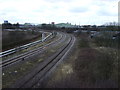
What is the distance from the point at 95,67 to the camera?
55.6ft

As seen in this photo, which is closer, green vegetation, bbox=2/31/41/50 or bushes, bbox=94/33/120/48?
bushes, bbox=94/33/120/48

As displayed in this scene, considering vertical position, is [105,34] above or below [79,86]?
above

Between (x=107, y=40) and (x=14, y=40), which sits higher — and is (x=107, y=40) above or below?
above

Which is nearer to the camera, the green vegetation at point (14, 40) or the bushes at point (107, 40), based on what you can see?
the bushes at point (107, 40)

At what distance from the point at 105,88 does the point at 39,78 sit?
5641 millimetres

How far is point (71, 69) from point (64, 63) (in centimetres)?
252

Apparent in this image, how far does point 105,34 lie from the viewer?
131 ft

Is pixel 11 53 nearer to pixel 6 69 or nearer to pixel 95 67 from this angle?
pixel 6 69

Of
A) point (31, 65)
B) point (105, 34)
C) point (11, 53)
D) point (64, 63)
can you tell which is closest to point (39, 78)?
point (31, 65)

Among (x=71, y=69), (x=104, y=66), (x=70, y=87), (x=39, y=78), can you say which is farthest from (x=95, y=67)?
(x=70, y=87)

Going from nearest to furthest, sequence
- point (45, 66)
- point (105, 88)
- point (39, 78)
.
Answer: point (105, 88), point (39, 78), point (45, 66)

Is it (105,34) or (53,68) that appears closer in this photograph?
(53,68)

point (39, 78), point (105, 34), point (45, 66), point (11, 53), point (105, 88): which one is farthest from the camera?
point (105, 34)

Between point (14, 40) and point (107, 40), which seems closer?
point (107, 40)
